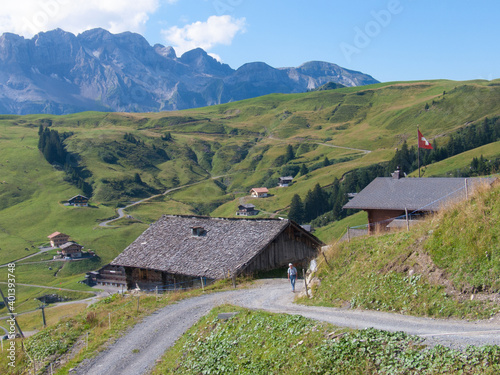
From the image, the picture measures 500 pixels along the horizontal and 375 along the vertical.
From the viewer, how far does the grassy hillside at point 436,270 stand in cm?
1490

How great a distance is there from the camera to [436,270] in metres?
16.5

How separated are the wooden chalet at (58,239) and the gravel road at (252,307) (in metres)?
126

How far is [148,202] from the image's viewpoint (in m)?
189

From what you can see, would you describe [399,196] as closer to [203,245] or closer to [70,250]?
[203,245]

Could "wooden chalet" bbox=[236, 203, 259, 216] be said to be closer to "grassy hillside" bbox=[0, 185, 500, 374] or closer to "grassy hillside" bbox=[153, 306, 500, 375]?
"grassy hillside" bbox=[0, 185, 500, 374]

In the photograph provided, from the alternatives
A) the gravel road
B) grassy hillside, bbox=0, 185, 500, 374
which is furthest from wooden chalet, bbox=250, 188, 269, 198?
grassy hillside, bbox=0, 185, 500, 374

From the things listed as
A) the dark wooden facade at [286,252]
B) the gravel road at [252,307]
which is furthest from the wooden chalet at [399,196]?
the gravel road at [252,307]

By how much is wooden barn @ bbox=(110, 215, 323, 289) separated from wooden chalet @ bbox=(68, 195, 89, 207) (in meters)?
147

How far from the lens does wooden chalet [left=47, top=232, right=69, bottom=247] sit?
139250 mm

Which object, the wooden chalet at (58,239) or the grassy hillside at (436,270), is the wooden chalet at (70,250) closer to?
the wooden chalet at (58,239)

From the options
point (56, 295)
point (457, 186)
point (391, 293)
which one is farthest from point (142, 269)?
point (56, 295)

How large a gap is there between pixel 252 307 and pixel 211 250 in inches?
600

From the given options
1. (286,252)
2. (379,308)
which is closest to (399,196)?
(286,252)

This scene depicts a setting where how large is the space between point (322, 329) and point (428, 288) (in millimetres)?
4623
